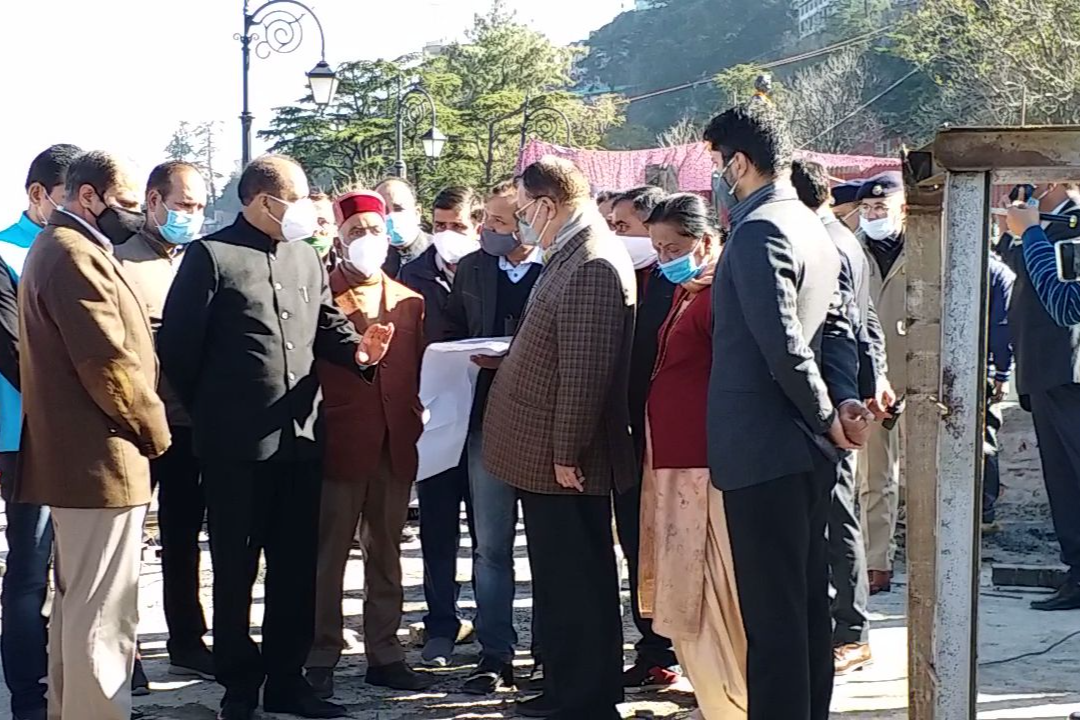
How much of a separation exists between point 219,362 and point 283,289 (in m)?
0.35

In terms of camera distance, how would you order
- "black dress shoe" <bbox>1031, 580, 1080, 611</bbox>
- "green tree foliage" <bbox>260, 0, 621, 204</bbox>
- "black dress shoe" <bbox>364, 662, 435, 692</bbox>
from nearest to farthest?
"black dress shoe" <bbox>364, 662, 435, 692</bbox>
"black dress shoe" <bbox>1031, 580, 1080, 611</bbox>
"green tree foliage" <bbox>260, 0, 621, 204</bbox>

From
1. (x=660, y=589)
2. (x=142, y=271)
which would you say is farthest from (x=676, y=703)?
(x=142, y=271)

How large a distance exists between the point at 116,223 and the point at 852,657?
325 cm

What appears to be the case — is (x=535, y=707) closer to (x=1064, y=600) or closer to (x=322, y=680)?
(x=322, y=680)

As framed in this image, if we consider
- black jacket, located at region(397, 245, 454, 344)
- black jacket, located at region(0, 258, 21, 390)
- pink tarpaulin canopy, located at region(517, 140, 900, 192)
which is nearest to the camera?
black jacket, located at region(0, 258, 21, 390)

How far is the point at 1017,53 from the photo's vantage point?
3019 cm

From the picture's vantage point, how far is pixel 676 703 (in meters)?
4.81

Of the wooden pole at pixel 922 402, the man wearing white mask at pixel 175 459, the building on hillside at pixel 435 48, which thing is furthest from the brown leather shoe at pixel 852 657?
the building on hillside at pixel 435 48

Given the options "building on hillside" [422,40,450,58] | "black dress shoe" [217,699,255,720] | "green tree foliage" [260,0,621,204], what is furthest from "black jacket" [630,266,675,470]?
"building on hillside" [422,40,450,58]

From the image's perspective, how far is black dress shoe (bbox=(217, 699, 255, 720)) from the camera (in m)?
4.54

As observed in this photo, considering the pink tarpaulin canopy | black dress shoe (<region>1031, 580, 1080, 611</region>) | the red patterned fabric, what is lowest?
black dress shoe (<region>1031, 580, 1080, 611</region>)

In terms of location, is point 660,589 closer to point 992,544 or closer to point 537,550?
point 537,550

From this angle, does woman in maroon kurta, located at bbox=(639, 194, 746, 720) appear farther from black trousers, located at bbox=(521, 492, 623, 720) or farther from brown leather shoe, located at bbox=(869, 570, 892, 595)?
brown leather shoe, located at bbox=(869, 570, 892, 595)

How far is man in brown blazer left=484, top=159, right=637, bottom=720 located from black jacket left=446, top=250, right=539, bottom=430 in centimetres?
78
